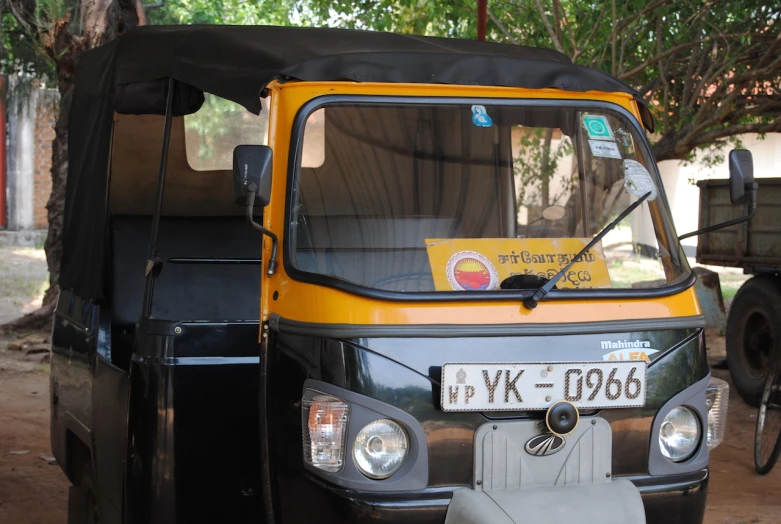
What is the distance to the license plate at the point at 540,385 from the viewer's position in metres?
2.73

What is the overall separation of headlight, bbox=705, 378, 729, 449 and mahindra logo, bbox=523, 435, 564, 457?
602 millimetres

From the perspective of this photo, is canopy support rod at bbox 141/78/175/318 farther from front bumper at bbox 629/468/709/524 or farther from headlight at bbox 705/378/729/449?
headlight at bbox 705/378/729/449

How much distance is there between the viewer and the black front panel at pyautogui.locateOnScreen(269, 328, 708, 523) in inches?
107

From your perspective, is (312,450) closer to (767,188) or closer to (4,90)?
(767,188)

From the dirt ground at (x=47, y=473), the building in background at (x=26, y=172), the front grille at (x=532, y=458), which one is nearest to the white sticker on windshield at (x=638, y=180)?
the front grille at (x=532, y=458)

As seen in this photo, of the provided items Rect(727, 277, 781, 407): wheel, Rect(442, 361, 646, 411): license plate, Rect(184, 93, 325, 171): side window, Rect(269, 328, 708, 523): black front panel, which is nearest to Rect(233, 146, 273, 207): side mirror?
Rect(269, 328, 708, 523): black front panel

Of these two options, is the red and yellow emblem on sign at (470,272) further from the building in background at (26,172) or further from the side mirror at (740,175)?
the building in background at (26,172)

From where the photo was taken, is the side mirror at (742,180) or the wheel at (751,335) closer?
the side mirror at (742,180)

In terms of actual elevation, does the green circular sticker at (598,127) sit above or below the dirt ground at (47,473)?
above

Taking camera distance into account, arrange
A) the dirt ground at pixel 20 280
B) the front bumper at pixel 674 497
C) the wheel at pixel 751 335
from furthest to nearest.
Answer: the dirt ground at pixel 20 280 < the wheel at pixel 751 335 < the front bumper at pixel 674 497

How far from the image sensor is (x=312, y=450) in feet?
9.01

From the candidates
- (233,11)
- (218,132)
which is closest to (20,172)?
(233,11)

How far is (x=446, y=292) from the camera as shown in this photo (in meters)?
2.88

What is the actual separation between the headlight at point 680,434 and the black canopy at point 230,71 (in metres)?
1.10
